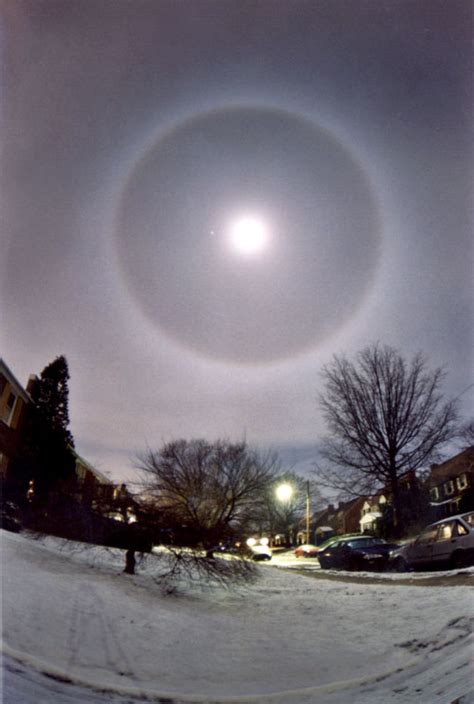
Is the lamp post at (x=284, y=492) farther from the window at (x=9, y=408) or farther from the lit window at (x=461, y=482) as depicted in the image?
the window at (x=9, y=408)

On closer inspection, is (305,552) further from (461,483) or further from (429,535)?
(429,535)

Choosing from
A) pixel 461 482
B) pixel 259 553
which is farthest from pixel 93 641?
pixel 461 482

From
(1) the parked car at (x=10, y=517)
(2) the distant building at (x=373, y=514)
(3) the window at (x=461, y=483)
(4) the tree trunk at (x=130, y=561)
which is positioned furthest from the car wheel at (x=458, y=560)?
(1) the parked car at (x=10, y=517)

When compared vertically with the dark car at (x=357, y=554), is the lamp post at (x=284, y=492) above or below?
above

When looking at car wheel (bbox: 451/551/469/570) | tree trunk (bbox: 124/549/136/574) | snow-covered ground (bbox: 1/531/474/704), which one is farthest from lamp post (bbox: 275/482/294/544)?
car wheel (bbox: 451/551/469/570)

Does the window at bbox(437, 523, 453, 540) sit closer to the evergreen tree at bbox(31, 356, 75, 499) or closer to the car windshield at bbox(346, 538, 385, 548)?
the car windshield at bbox(346, 538, 385, 548)

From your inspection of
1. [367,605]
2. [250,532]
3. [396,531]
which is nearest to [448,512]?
[396,531]
